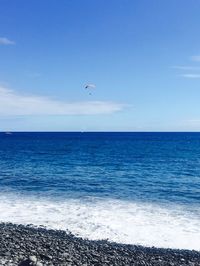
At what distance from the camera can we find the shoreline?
15.2 meters

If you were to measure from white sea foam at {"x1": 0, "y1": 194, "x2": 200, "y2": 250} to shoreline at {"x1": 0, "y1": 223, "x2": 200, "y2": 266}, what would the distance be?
1.32 m

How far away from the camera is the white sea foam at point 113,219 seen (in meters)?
19.8

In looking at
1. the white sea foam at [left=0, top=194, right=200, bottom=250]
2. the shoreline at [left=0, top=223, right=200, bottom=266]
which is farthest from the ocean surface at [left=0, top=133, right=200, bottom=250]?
the shoreline at [left=0, top=223, right=200, bottom=266]

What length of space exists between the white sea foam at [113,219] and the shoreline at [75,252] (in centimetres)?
132

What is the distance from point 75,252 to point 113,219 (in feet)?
22.6

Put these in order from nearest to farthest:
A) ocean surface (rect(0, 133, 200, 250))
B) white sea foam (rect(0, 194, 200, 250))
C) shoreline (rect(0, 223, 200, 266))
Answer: shoreline (rect(0, 223, 200, 266)), white sea foam (rect(0, 194, 200, 250)), ocean surface (rect(0, 133, 200, 250))

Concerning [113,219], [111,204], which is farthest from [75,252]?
[111,204]

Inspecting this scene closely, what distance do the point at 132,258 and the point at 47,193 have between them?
53.3 feet

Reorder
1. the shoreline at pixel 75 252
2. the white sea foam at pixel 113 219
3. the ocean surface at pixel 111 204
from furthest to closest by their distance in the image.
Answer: the ocean surface at pixel 111 204, the white sea foam at pixel 113 219, the shoreline at pixel 75 252

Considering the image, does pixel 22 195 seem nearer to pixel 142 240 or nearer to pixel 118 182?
pixel 118 182

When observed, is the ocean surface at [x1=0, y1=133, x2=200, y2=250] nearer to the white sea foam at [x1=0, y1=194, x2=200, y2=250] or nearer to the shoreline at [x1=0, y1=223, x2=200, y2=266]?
the white sea foam at [x1=0, y1=194, x2=200, y2=250]

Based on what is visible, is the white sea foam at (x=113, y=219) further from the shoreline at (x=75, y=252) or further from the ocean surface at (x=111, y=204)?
the shoreline at (x=75, y=252)

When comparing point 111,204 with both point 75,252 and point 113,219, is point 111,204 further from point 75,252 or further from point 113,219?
point 75,252

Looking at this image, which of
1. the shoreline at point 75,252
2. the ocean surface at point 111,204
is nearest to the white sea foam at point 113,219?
the ocean surface at point 111,204
